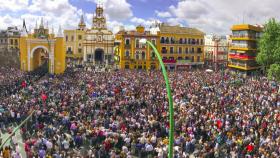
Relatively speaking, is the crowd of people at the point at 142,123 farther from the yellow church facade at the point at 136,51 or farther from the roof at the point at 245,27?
the yellow church facade at the point at 136,51

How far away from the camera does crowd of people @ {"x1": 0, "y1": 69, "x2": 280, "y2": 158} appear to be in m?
15.5

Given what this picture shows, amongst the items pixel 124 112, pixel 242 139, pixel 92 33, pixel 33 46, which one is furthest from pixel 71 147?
pixel 92 33

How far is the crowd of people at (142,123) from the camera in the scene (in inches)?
610

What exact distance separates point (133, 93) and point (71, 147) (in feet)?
39.7

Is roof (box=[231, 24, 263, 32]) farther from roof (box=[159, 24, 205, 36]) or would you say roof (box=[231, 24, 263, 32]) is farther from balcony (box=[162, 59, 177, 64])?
balcony (box=[162, 59, 177, 64])

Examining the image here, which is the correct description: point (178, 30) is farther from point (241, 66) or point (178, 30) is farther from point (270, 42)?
point (270, 42)

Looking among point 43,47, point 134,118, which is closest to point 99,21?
point 43,47

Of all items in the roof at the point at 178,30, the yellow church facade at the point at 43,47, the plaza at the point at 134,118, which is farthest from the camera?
the roof at the point at 178,30

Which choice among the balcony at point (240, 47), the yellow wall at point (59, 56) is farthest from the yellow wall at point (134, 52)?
the yellow wall at point (59, 56)

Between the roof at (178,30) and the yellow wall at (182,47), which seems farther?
the roof at (178,30)

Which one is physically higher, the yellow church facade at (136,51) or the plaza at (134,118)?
the yellow church facade at (136,51)

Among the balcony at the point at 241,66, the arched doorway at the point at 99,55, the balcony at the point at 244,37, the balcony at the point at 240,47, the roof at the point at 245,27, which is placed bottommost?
the balcony at the point at 241,66

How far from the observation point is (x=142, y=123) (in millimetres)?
18969

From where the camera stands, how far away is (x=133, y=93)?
2848cm
